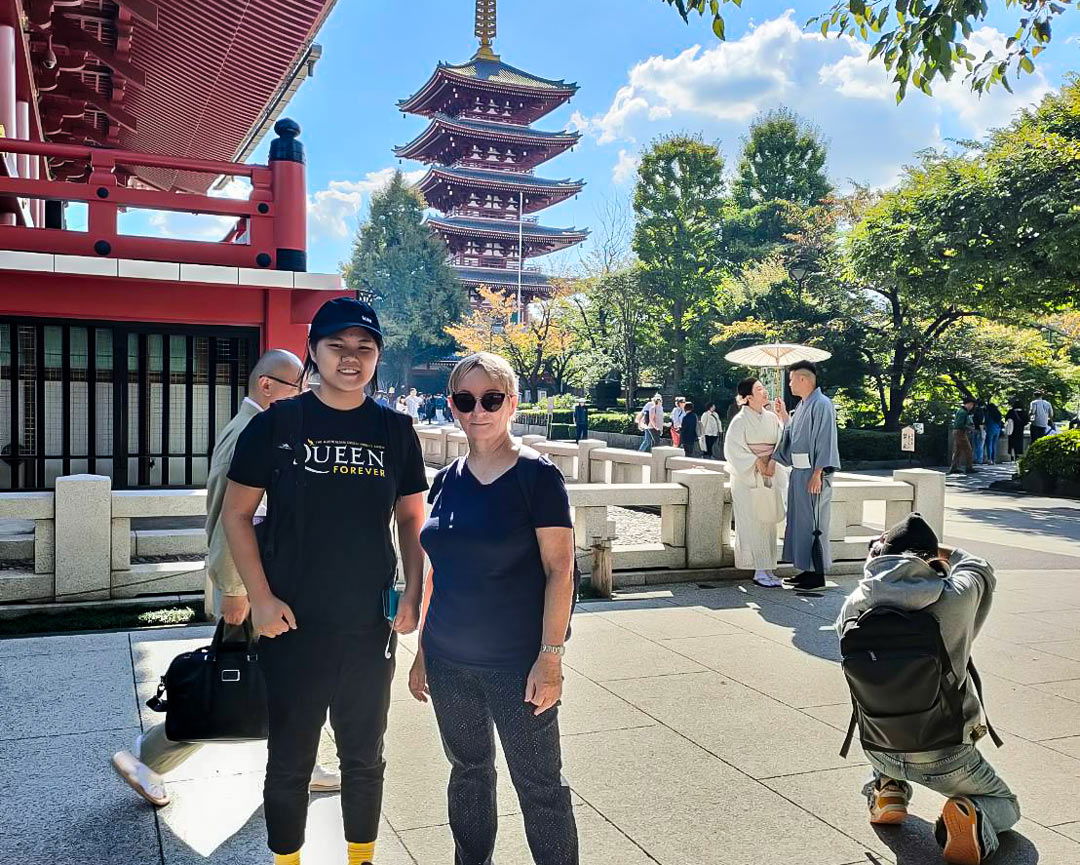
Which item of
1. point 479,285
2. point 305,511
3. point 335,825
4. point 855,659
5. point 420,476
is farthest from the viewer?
point 479,285

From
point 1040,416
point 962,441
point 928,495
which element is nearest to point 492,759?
point 928,495

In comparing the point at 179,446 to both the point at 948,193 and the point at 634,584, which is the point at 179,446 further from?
the point at 948,193

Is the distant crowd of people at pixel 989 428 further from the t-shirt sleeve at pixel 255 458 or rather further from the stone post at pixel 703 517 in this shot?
the t-shirt sleeve at pixel 255 458

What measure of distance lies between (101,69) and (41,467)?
5.67 metres

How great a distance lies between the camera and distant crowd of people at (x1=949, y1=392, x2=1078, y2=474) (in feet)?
68.9

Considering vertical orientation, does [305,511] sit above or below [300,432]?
below

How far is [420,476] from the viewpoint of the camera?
279 centimetres

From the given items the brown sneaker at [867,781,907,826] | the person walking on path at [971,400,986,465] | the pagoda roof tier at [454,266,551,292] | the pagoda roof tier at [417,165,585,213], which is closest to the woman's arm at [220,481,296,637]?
the brown sneaker at [867,781,907,826]

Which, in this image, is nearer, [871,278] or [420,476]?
[420,476]

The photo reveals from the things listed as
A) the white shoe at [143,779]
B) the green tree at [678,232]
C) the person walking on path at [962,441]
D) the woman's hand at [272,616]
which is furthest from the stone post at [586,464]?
the green tree at [678,232]

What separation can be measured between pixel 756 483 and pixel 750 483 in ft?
0.16

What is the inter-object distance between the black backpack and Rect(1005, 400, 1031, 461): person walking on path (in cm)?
2425

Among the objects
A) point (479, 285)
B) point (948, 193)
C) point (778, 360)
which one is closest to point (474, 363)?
point (778, 360)

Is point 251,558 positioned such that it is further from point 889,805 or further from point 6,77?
point 6,77
